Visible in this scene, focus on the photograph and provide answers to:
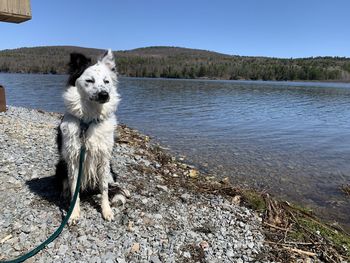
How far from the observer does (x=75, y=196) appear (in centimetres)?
489

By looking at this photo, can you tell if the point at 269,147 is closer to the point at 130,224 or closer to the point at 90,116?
the point at 130,224

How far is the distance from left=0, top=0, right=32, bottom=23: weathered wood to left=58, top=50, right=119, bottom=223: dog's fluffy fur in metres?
3.47

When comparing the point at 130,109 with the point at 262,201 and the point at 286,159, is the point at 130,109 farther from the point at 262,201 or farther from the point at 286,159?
the point at 262,201

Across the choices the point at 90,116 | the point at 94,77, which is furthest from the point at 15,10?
the point at 90,116

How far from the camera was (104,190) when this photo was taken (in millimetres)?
5367

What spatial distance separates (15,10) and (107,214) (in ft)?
16.8

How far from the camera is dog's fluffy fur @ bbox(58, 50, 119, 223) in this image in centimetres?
475

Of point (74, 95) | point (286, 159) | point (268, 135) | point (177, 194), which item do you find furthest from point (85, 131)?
point (268, 135)

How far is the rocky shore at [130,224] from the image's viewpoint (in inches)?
179

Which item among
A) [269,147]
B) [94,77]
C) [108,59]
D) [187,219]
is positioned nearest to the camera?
[94,77]

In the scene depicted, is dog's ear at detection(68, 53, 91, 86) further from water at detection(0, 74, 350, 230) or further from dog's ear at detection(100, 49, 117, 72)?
water at detection(0, 74, 350, 230)

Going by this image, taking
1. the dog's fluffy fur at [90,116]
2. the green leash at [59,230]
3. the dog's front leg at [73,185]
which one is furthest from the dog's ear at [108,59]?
the dog's front leg at [73,185]

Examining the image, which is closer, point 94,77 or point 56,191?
point 94,77

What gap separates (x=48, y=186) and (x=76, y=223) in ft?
4.66
